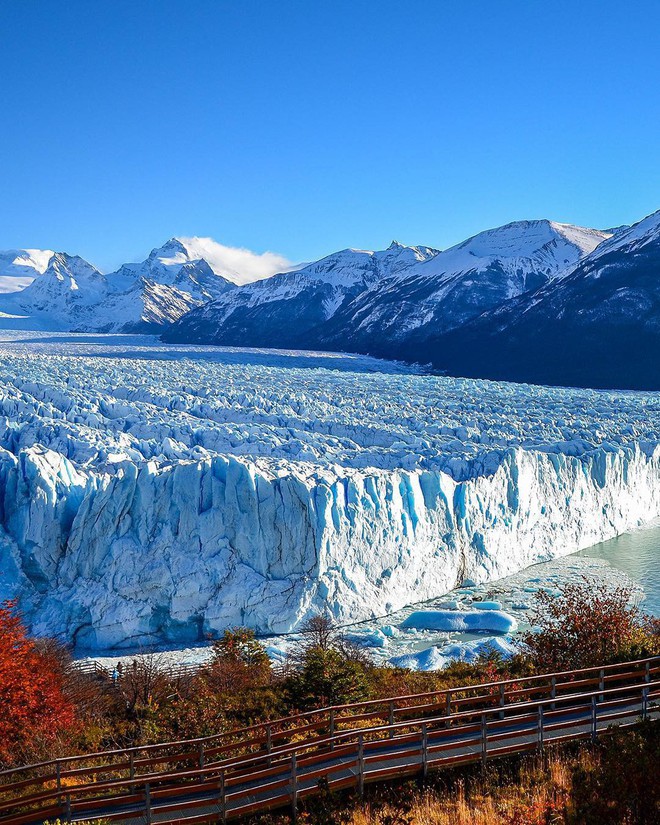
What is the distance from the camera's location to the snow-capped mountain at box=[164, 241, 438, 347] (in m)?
135

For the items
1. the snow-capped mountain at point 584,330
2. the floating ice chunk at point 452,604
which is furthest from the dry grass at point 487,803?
the snow-capped mountain at point 584,330

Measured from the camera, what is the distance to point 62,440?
23.7 m

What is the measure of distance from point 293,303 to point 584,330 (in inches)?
3137

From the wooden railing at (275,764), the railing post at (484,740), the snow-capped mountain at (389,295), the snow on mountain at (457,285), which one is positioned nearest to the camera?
the wooden railing at (275,764)

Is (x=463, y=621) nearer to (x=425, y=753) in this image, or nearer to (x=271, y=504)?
(x=271, y=504)

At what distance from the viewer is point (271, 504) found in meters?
20.7

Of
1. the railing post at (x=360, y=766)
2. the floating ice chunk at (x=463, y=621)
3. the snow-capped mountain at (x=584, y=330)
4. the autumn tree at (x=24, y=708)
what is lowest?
the floating ice chunk at (x=463, y=621)

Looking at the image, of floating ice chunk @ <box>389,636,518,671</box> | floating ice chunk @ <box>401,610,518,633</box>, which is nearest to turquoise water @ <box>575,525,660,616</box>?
floating ice chunk @ <box>401,610,518,633</box>

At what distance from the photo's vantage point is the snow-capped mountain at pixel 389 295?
112375 millimetres

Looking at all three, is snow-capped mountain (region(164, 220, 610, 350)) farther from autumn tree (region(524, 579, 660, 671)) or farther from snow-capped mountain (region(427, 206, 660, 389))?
autumn tree (region(524, 579, 660, 671))

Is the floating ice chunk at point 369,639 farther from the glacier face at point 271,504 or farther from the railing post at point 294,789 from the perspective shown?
the railing post at point 294,789

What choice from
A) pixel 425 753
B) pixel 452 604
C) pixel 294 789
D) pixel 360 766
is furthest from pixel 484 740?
pixel 452 604

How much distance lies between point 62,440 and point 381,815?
1900cm

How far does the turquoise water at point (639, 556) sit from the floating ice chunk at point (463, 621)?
4329mm
